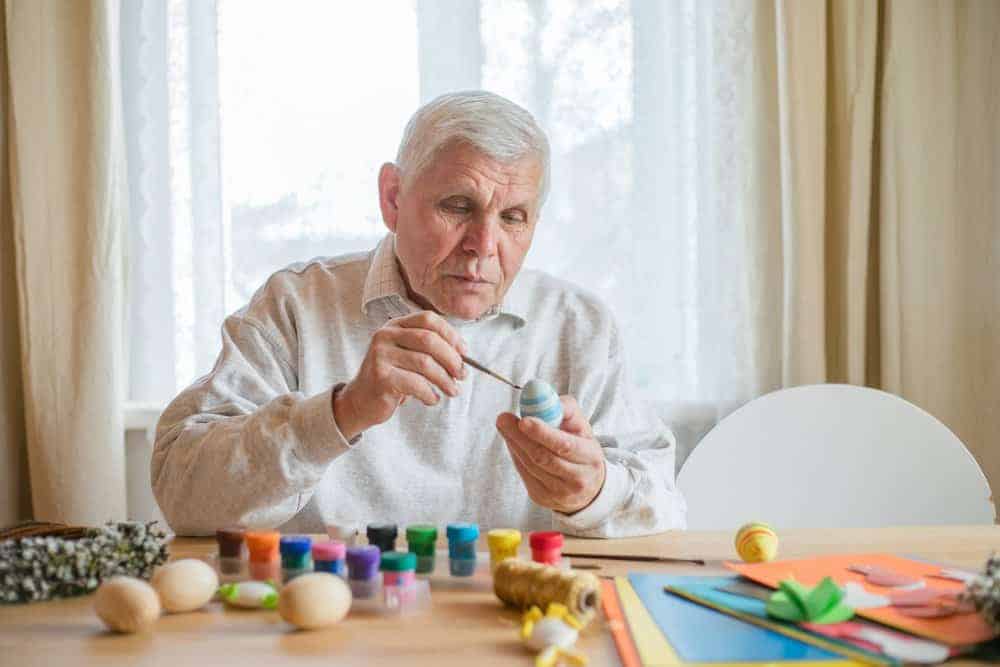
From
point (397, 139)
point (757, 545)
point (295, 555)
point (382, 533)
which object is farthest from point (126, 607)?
point (397, 139)

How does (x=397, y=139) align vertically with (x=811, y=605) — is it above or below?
above

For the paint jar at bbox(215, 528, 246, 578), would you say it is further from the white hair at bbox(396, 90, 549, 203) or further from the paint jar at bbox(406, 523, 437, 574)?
the white hair at bbox(396, 90, 549, 203)

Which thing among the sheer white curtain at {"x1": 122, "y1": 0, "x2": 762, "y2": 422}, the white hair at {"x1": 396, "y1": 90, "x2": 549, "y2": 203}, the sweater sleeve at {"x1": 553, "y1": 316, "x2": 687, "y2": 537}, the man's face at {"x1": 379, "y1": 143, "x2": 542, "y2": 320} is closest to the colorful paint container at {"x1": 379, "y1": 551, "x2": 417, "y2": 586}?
the sweater sleeve at {"x1": 553, "y1": 316, "x2": 687, "y2": 537}

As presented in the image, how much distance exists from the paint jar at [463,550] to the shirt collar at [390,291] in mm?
701

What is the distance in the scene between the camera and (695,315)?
2.59 metres

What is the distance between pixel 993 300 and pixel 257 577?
196cm

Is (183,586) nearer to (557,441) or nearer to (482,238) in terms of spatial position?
(557,441)

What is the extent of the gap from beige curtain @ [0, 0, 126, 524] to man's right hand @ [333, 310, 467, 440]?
1.23 meters

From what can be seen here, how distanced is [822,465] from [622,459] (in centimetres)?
70

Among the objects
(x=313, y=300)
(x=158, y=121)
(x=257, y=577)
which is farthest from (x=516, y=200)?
(x=158, y=121)

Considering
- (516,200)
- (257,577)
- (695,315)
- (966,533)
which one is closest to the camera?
(257,577)

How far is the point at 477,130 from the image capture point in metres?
1.76

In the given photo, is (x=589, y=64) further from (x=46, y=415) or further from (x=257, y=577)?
(x=257, y=577)

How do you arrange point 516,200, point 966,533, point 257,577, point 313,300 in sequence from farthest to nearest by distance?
point 313,300, point 516,200, point 966,533, point 257,577
